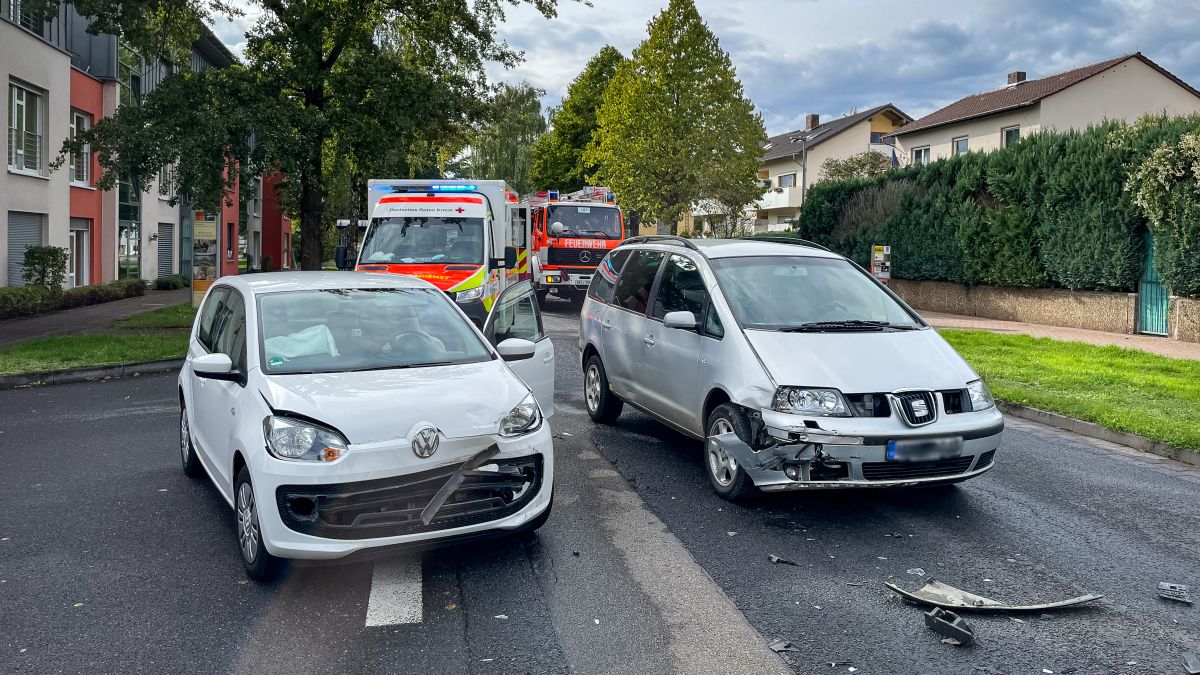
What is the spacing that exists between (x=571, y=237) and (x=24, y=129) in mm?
13976

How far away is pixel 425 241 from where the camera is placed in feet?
50.4

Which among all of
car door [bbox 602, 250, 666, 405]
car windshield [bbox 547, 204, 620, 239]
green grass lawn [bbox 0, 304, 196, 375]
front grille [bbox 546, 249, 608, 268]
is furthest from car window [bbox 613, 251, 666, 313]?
car windshield [bbox 547, 204, 620, 239]

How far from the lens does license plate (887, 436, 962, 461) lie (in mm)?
5656

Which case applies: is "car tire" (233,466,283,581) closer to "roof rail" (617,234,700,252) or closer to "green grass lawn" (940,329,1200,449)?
"roof rail" (617,234,700,252)

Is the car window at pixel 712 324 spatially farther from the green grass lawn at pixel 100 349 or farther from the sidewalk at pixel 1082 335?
the sidewalk at pixel 1082 335

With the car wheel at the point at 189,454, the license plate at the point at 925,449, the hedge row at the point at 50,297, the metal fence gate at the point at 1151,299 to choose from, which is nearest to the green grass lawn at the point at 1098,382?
the metal fence gate at the point at 1151,299

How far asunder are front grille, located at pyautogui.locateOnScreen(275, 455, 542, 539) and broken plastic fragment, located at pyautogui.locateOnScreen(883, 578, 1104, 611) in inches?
84.1

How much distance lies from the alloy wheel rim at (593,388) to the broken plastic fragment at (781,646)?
4999mm

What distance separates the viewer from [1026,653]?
4.05 metres

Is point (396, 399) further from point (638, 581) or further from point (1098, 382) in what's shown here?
point (1098, 382)

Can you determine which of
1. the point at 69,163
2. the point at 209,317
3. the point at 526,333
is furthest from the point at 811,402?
the point at 69,163

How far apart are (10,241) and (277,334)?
854 inches

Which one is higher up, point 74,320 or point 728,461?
point 74,320

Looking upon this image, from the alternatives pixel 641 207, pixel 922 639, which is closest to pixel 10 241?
pixel 922 639
